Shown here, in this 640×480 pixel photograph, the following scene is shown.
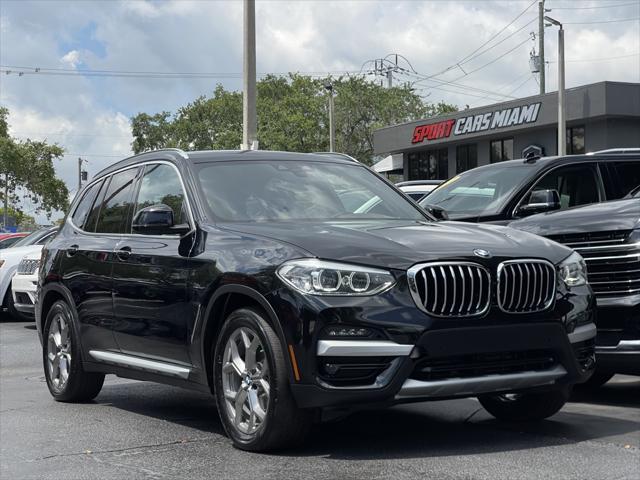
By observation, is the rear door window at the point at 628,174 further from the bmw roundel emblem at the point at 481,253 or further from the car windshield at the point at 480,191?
the bmw roundel emblem at the point at 481,253

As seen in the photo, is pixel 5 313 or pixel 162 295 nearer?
pixel 162 295

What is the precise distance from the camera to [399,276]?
541cm

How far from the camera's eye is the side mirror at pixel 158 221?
6.48 metres

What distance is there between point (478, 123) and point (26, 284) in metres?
29.4

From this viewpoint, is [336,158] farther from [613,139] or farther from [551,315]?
[613,139]

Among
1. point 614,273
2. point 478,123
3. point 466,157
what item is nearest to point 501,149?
point 478,123

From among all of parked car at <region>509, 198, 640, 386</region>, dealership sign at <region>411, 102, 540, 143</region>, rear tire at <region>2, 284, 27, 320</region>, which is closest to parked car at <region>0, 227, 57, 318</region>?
rear tire at <region>2, 284, 27, 320</region>

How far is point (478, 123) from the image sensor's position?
41.7 m

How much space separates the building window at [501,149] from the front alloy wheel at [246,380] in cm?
3657

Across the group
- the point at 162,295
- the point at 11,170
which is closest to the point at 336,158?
the point at 162,295

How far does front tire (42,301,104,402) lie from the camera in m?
7.91

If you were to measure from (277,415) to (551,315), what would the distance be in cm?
159

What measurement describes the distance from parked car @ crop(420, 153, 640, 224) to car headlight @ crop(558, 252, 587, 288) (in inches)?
124

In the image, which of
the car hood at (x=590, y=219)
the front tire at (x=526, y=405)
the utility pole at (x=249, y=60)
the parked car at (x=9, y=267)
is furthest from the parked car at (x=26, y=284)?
the front tire at (x=526, y=405)
